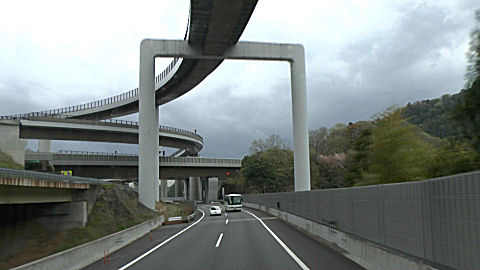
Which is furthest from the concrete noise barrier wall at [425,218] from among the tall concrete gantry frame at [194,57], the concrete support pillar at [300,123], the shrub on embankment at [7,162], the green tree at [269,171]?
the green tree at [269,171]

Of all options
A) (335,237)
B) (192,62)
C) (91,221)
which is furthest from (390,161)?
(192,62)

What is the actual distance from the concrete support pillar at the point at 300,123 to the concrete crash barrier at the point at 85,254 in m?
20.4

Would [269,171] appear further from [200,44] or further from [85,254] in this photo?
[85,254]

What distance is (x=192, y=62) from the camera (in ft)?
132

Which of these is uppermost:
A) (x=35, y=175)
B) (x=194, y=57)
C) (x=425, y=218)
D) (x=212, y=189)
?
(x=194, y=57)

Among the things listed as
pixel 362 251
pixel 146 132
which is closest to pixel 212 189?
pixel 146 132

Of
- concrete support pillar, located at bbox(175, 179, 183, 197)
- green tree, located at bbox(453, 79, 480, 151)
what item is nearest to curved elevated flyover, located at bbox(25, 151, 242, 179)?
green tree, located at bbox(453, 79, 480, 151)

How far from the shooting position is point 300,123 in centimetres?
3850

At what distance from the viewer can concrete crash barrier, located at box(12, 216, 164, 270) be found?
33.9 feet

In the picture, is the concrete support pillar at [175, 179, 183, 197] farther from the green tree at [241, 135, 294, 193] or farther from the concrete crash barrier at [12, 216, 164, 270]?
the concrete crash barrier at [12, 216, 164, 270]

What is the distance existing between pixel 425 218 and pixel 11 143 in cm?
3482

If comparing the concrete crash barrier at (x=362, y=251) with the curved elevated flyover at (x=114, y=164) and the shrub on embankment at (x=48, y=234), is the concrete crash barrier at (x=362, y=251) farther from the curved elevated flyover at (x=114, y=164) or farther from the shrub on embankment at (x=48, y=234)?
the curved elevated flyover at (x=114, y=164)

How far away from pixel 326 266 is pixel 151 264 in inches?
215

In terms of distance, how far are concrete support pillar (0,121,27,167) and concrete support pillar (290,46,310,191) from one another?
2505cm
